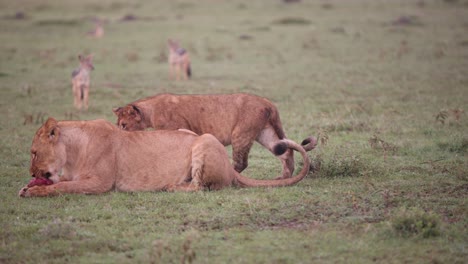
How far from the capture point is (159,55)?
2125 centimetres

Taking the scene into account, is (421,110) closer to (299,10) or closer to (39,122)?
(39,122)

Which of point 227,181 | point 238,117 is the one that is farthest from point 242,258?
point 238,117

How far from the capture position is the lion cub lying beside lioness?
268 inches

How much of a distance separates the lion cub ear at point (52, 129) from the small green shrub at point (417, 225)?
3255 millimetres

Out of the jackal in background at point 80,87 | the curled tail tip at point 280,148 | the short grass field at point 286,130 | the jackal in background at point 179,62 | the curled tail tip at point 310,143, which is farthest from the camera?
the jackal in background at point 179,62

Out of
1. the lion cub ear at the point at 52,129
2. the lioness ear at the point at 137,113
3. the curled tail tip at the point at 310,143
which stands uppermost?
the lion cub ear at the point at 52,129

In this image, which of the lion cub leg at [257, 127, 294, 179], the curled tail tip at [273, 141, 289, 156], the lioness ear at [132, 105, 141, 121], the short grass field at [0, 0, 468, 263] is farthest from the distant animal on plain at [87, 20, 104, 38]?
the curled tail tip at [273, 141, 289, 156]

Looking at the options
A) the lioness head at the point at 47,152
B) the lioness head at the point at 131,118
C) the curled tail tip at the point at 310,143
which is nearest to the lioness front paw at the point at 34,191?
the lioness head at the point at 47,152

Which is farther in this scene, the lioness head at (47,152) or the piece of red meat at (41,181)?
the piece of red meat at (41,181)

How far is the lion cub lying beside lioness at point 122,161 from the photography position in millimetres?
6805

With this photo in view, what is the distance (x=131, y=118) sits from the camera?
28.0ft

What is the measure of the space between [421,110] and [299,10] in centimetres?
2012

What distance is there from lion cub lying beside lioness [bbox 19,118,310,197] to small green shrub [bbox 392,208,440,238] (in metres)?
1.70

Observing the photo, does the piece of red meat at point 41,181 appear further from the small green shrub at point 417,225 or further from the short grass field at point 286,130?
the small green shrub at point 417,225
